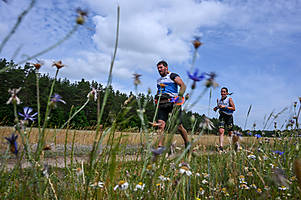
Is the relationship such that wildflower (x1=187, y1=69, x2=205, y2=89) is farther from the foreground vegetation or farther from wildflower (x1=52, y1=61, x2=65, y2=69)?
wildflower (x1=52, y1=61, x2=65, y2=69)

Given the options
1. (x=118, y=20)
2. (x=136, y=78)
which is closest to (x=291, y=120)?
(x=136, y=78)

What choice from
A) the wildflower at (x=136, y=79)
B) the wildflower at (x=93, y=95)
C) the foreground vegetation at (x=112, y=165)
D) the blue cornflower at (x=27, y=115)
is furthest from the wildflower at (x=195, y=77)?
the blue cornflower at (x=27, y=115)

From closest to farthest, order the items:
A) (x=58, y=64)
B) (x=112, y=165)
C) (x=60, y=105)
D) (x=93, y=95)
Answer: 1. (x=112, y=165)
2. (x=58, y=64)
3. (x=93, y=95)
4. (x=60, y=105)

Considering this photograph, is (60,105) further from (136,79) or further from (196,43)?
(196,43)

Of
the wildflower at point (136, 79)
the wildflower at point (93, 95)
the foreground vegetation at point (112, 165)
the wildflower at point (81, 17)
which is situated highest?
the wildflower at point (81, 17)

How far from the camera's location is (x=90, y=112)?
36125mm

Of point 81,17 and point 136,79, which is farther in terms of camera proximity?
point 136,79

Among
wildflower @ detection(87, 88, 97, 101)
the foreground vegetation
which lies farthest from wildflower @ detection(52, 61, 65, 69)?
wildflower @ detection(87, 88, 97, 101)

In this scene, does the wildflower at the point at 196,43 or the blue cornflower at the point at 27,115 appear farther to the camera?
the blue cornflower at the point at 27,115

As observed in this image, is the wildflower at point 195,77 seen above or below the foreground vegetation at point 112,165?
above

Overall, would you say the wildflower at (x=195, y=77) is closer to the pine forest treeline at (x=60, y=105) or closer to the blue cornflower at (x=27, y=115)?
the pine forest treeline at (x=60, y=105)

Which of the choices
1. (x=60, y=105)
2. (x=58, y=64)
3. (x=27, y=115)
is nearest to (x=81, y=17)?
(x=58, y=64)

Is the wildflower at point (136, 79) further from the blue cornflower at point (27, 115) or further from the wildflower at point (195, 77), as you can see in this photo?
the blue cornflower at point (27, 115)

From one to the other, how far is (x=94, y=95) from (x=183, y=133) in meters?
3.11
